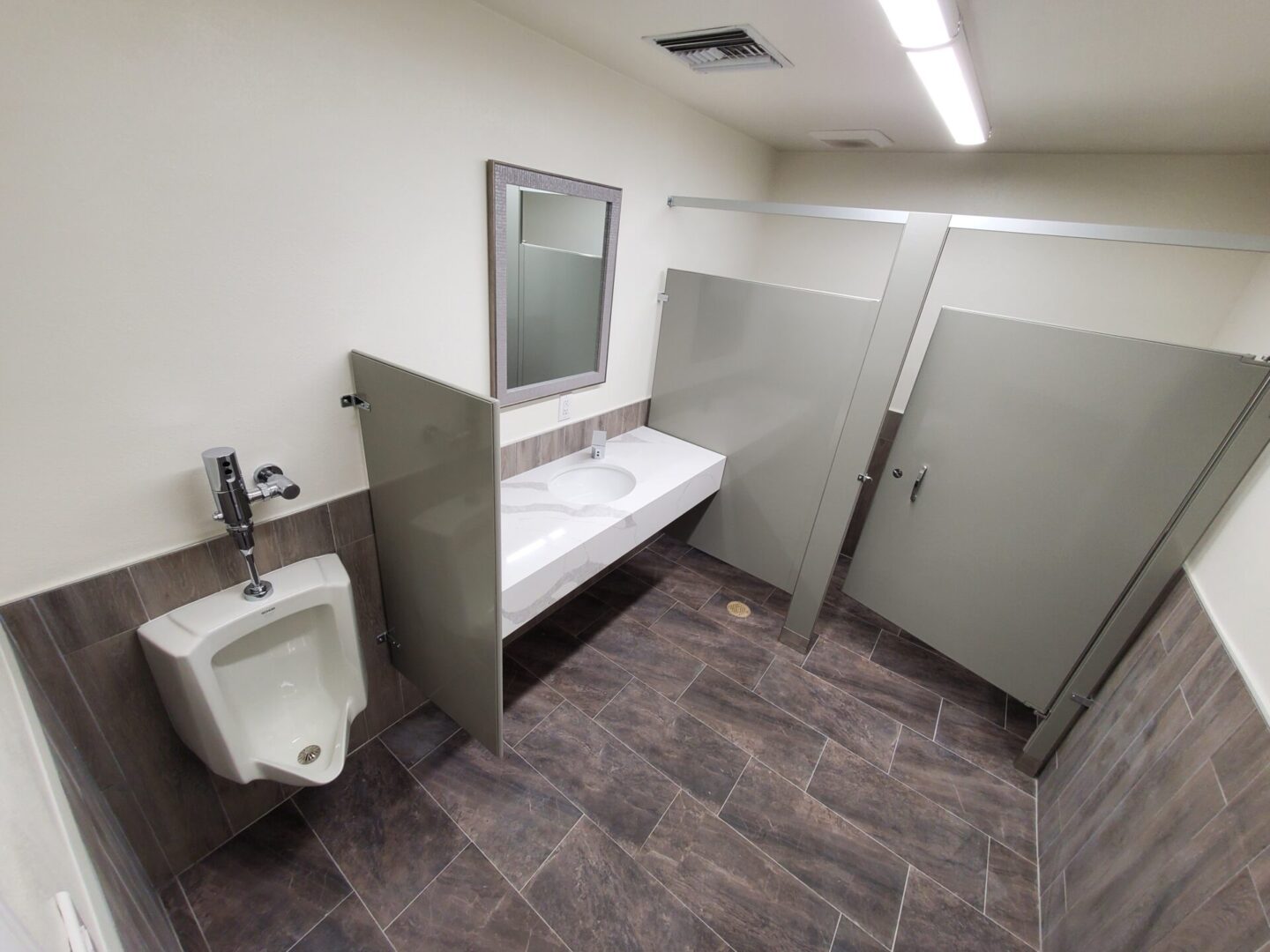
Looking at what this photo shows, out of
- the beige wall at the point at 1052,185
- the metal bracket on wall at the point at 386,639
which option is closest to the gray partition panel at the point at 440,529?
the metal bracket on wall at the point at 386,639

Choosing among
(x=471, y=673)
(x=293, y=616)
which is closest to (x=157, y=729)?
(x=293, y=616)

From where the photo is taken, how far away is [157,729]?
4.06 feet

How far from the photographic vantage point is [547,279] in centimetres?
185

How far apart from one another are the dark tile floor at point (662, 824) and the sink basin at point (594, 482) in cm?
69

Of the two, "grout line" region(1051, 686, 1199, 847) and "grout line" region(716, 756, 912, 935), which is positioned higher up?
"grout line" region(1051, 686, 1199, 847)

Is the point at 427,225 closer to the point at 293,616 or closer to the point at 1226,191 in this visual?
the point at 293,616

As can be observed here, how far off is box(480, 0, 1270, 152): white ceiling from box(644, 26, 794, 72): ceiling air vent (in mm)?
38

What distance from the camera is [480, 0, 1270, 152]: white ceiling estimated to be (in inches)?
42.5

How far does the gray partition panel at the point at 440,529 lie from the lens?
114 centimetres

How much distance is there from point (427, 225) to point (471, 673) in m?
1.29

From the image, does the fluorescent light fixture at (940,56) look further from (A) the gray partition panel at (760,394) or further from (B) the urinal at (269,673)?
(B) the urinal at (269,673)

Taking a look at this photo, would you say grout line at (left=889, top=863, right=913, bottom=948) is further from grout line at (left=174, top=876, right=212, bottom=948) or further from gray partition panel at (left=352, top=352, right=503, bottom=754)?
grout line at (left=174, top=876, right=212, bottom=948)

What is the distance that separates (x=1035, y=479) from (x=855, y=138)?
5.73 ft

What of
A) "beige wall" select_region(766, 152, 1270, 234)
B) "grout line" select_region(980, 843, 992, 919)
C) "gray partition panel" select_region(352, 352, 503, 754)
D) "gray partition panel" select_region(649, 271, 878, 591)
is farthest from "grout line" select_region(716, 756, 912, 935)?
"beige wall" select_region(766, 152, 1270, 234)
